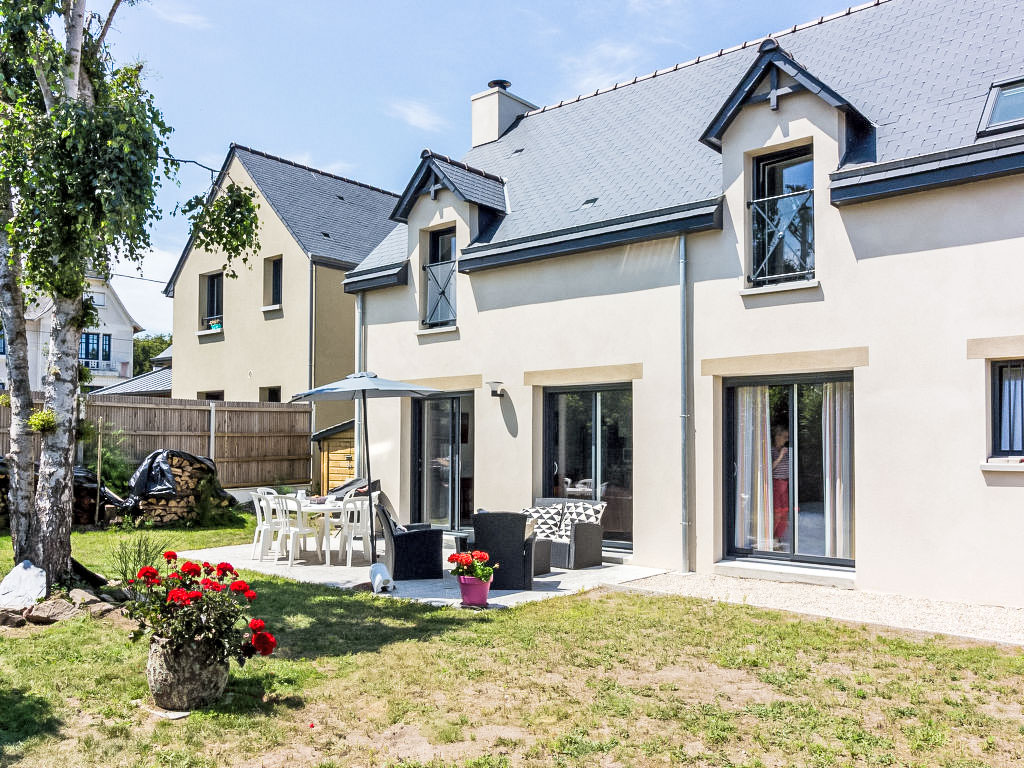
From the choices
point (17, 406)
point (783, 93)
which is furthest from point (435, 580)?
point (783, 93)

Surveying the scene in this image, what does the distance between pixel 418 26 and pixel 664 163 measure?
13.3 ft

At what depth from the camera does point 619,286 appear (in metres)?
11.1

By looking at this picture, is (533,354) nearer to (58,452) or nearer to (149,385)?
(58,452)

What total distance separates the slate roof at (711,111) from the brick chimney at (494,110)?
52 centimetres

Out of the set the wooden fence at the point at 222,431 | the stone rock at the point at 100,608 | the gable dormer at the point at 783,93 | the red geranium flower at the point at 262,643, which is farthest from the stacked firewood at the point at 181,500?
the gable dormer at the point at 783,93

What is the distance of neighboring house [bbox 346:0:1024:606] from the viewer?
27.4 ft

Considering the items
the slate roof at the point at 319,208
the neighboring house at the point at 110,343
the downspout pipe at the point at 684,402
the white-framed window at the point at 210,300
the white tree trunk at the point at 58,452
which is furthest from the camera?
the neighboring house at the point at 110,343

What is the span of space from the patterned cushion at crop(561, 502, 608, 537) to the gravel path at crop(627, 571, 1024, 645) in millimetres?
1369

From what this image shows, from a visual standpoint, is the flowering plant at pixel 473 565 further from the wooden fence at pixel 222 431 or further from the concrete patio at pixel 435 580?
the wooden fence at pixel 222 431

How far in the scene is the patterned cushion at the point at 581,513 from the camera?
11041 millimetres

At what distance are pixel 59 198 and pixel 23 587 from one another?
3.62 m

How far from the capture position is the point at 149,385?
25109 mm

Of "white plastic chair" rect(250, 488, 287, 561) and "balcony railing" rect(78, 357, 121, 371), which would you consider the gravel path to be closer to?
"white plastic chair" rect(250, 488, 287, 561)

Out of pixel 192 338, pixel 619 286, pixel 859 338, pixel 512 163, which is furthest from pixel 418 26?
pixel 192 338
